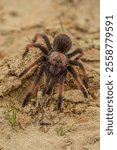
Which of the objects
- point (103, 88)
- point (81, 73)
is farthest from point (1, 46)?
point (103, 88)

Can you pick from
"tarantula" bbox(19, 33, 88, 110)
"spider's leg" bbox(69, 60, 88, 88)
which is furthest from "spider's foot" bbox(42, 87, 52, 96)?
"spider's leg" bbox(69, 60, 88, 88)

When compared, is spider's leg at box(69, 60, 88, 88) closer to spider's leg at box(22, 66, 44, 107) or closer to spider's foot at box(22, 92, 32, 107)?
spider's leg at box(22, 66, 44, 107)

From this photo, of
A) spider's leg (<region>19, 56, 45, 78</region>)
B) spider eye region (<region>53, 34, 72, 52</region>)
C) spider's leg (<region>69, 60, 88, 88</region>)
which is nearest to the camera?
spider's leg (<region>19, 56, 45, 78</region>)

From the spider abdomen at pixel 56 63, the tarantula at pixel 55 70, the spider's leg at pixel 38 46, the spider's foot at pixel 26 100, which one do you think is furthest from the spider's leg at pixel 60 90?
the spider's leg at pixel 38 46

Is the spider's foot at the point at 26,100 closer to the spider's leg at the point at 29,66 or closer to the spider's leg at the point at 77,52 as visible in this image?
the spider's leg at the point at 29,66

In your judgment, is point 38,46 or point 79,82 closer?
point 79,82

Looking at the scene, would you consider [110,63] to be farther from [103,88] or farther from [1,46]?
[1,46]

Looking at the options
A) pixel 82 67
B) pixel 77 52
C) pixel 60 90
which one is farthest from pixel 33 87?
pixel 77 52

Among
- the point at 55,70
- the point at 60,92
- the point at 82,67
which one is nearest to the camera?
the point at 60,92

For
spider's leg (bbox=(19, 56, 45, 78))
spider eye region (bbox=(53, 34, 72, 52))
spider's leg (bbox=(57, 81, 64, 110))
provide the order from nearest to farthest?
spider's leg (bbox=(57, 81, 64, 110))
spider's leg (bbox=(19, 56, 45, 78))
spider eye region (bbox=(53, 34, 72, 52))

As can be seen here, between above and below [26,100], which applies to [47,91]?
above

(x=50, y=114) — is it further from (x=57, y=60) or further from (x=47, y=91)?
(x=57, y=60)
